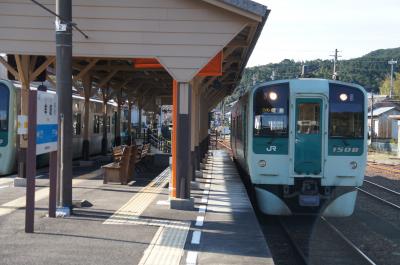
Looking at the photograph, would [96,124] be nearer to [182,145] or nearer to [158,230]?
[182,145]

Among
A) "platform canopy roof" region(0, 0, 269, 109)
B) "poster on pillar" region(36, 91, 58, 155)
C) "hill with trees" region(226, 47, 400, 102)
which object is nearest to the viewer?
"poster on pillar" region(36, 91, 58, 155)

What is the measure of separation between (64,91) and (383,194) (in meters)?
10.5

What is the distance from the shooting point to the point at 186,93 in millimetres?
9438

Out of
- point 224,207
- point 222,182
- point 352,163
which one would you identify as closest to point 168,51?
point 224,207

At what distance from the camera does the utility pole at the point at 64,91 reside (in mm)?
8406

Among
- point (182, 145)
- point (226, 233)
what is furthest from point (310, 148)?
point (226, 233)

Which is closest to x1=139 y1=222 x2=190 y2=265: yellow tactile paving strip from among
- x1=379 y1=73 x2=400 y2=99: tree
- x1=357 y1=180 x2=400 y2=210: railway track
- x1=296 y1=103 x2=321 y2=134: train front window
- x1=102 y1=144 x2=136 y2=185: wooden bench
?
x1=296 y1=103 x2=321 y2=134: train front window

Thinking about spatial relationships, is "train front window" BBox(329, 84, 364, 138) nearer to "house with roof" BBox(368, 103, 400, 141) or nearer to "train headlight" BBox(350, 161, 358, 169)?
"train headlight" BBox(350, 161, 358, 169)

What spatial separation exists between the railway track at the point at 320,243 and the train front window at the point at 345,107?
1787 millimetres

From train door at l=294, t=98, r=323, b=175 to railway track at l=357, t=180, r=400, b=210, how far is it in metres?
4.00

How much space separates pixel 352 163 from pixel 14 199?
606 centimetres

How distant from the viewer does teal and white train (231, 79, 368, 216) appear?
31.7 ft

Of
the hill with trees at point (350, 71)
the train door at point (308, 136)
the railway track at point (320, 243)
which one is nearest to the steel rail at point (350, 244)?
the railway track at point (320, 243)

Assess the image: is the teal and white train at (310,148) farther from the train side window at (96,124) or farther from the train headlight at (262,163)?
the train side window at (96,124)
